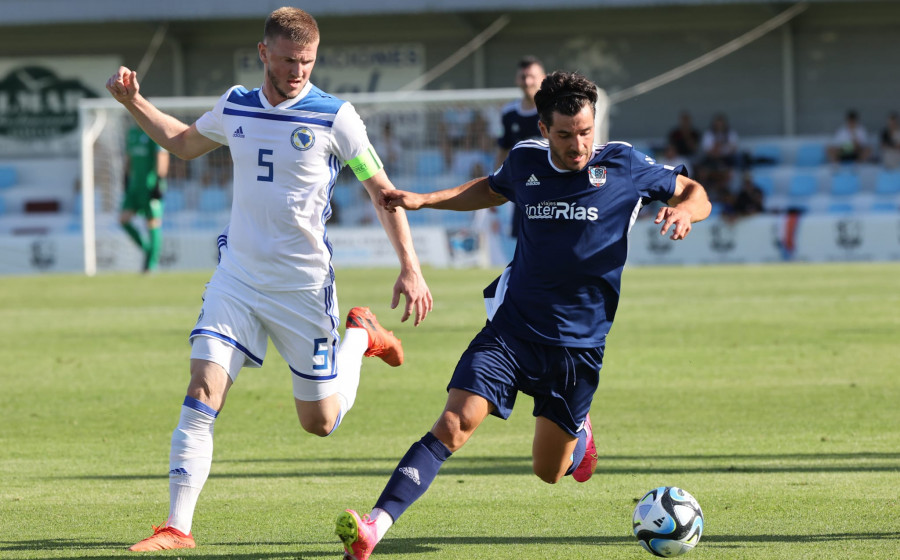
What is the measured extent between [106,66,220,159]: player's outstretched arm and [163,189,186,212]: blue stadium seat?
65.0 ft

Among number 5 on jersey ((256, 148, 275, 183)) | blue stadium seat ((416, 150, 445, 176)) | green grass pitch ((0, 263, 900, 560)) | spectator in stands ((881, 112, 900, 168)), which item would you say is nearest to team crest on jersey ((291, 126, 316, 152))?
number 5 on jersey ((256, 148, 275, 183))

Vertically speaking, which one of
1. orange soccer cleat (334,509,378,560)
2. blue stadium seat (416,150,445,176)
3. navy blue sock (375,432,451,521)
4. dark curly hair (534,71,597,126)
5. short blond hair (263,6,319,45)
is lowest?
orange soccer cleat (334,509,378,560)

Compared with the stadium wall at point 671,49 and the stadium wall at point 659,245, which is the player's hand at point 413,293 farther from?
the stadium wall at point 671,49

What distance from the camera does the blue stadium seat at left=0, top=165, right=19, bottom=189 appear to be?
109 ft

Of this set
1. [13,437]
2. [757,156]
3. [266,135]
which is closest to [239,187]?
[266,135]

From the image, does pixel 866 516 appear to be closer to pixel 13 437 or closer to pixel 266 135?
pixel 266 135

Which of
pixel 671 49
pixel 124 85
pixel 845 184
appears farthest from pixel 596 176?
pixel 671 49

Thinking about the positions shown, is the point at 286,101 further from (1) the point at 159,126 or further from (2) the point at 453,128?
(2) the point at 453,128

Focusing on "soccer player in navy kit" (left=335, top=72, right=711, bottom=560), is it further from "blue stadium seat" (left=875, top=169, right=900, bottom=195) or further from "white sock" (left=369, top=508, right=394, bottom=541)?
"blue stadium seat" (left=875, top=169, right=900, bottom=195)

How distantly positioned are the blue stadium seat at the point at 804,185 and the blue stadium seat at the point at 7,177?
64.6ft

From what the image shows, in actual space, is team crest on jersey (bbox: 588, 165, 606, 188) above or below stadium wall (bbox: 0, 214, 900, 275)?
above

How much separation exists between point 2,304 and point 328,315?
1256cm

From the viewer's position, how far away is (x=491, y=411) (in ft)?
17.0

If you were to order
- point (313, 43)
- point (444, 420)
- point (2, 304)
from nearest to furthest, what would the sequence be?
1. point (444, 420)
2. point (313, 43)
3. point (2, 304)
